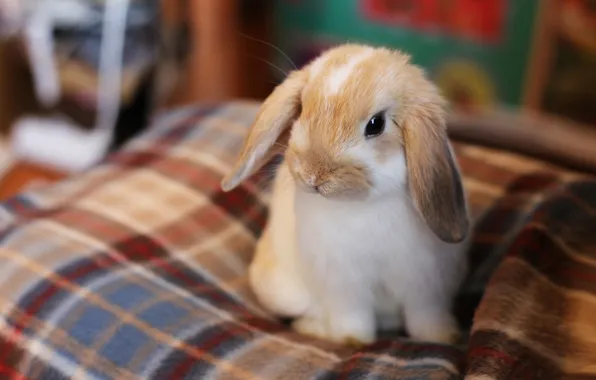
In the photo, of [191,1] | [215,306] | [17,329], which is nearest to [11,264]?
[17,329]

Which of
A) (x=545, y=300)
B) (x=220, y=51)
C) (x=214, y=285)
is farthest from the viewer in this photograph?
(x=220, y=51)

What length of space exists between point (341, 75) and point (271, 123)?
95 millimetres

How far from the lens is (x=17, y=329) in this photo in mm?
861

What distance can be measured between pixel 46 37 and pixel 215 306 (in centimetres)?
140

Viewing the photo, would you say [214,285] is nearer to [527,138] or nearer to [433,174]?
[433,174]

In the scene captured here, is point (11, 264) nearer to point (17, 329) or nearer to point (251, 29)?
point (17, 329)

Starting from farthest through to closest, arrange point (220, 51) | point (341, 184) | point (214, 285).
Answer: point (220, 51) → point (214, 285) → point (341, 184)

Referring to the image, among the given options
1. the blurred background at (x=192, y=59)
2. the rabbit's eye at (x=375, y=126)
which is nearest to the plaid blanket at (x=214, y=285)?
the rabbit's eye at (x=375, y=126)

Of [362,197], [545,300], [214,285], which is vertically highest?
[362,197]

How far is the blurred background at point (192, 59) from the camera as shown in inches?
74.2

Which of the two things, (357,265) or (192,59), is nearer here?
(357,265)

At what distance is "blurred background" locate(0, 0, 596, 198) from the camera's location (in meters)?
1.88

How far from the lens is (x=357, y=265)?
792mm

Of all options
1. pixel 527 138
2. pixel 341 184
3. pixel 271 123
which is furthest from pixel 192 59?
pixel 341 184
